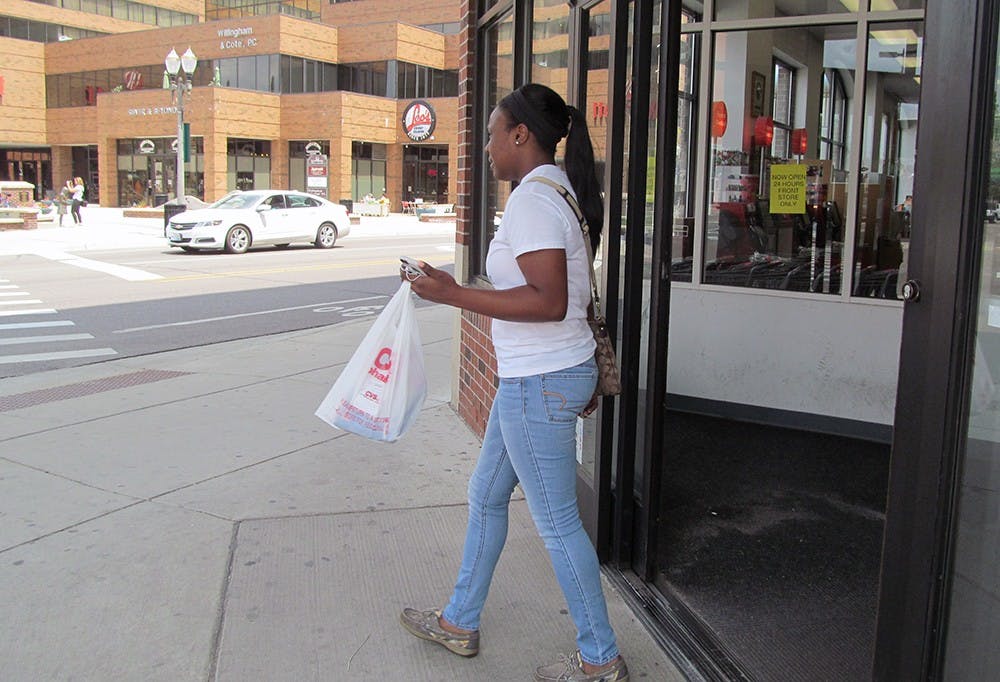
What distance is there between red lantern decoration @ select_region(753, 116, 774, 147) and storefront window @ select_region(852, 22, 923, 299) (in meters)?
0.82

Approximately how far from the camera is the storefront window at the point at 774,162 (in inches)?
254

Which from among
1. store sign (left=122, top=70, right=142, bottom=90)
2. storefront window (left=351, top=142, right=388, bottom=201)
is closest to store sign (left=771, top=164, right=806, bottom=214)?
storefront window (left=351, top=142, right=388, bottom=201)

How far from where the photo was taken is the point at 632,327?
3535mm

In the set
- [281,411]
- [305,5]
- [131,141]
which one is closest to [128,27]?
[305,5]

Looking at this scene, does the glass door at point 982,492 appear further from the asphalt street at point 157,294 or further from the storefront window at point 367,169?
the storefront window at point 367,169

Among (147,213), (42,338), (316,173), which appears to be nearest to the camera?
(42,338)

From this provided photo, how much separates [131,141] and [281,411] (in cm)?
4905

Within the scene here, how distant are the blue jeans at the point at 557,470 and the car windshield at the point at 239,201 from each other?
2113cm

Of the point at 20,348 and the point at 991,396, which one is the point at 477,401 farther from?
the point at 20,348

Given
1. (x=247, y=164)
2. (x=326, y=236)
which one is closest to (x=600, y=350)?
(x=326, y=236)

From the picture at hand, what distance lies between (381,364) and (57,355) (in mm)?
7520

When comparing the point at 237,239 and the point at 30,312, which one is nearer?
the point at 30,312

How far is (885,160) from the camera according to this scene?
6.19m

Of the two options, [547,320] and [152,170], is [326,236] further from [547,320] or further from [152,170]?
[152,170]
